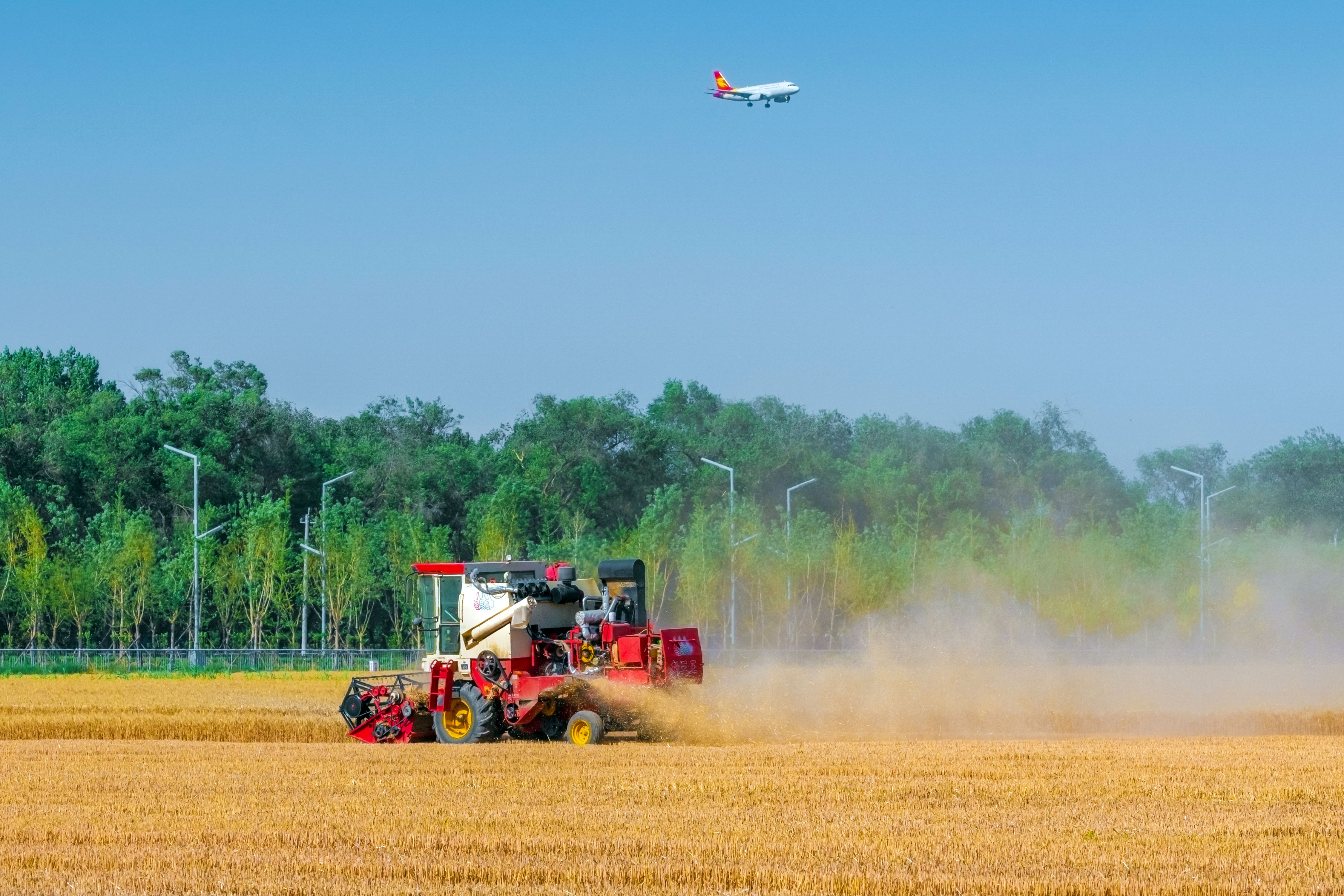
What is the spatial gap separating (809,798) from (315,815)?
19.4 ft

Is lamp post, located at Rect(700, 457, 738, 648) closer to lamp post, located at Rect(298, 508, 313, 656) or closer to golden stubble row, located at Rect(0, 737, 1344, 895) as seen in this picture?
lamp post, located at Rect(298, 508, 313, 656)

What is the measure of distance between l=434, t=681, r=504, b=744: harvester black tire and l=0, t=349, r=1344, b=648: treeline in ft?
105

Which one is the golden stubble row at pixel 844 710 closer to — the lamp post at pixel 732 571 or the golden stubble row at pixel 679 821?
the golden stubble row at pixel 679 821

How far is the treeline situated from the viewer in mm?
77312

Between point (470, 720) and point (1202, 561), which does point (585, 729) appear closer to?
point (470, 720)

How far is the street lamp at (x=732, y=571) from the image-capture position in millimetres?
64375

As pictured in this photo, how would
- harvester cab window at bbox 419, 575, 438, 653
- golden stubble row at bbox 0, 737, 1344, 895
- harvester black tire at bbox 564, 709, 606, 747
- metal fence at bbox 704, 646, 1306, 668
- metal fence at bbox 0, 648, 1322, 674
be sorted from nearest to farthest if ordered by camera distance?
golden stubble row at bbox 0, 737, 1344, 895 < harvester black tire at bbox 564, 709, 606, 747 < harvester cab window at bbox 419, 575, 438, 653 < metal fence at bbox 704, 646, 1306, 668 < metal fence at bbox 0, 648, 1322, 674

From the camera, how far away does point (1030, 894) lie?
1298 centimetres

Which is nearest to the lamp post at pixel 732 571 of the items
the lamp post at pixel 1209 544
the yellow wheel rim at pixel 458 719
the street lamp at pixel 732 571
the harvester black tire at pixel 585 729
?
the street lamp at pixel 732 571

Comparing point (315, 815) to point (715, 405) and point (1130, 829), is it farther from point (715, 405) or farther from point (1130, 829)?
point (715, 405)

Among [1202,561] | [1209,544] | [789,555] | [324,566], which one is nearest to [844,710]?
[1202,561]

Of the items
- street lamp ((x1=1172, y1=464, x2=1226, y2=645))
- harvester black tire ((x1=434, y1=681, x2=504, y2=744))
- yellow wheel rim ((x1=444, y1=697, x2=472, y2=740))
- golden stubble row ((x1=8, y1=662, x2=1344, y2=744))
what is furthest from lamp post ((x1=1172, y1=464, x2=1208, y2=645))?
yellow wheel rim ((x1=444, y1=697, x2=472, y2=740))

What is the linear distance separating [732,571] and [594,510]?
48.2 metres

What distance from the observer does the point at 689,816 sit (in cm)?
1720
